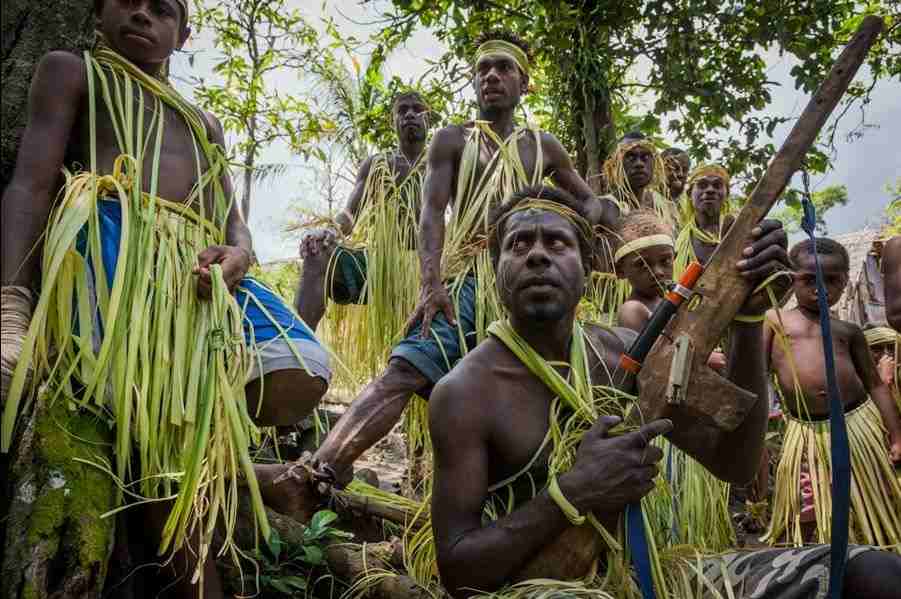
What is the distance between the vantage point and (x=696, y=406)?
181 cm

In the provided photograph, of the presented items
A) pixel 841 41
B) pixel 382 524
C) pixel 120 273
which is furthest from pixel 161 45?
pixel 841 41

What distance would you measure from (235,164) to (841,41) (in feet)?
19.0

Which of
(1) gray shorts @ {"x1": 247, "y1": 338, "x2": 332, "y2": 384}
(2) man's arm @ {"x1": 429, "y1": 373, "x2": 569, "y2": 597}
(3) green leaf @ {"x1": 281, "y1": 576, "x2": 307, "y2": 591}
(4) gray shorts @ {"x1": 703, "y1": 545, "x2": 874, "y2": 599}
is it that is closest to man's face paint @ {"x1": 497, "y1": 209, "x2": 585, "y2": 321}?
(2) man's arm @ {"x1": 429, "y1": 373, "x2": 569, "y2": 597}

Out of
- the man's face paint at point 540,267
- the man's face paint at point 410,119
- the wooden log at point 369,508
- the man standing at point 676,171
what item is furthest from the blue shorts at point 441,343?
the man standing at point 676,171

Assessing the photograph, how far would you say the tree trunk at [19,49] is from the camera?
191 cm

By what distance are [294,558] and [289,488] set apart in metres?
0.26

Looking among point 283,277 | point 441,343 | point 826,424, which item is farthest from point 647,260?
point 283,277

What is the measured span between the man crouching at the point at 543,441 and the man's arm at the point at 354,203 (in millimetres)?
2253

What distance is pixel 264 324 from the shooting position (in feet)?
6.82

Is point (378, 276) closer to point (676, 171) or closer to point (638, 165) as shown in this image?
point (638, 165)

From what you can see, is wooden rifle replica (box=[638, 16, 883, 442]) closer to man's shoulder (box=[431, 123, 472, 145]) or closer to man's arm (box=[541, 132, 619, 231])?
man's arm (box=[541, 132, 619, 231])

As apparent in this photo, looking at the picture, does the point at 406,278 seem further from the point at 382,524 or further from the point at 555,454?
the point at 555,454

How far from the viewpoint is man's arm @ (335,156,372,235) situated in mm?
4523

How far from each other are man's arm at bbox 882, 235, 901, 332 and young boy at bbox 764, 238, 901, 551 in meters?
0.65
